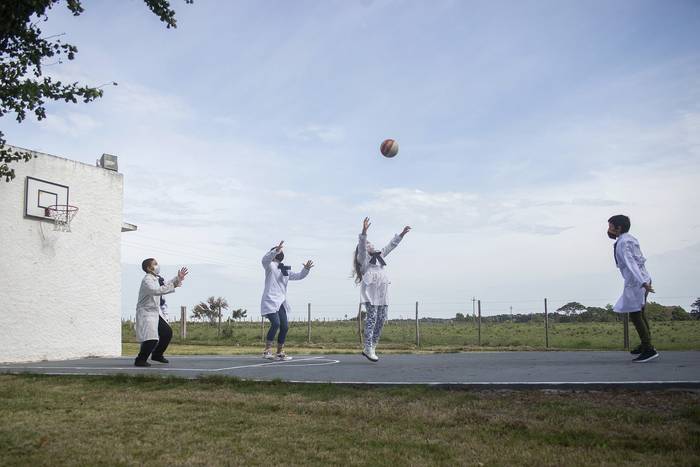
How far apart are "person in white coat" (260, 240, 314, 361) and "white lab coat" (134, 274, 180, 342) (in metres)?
2.02

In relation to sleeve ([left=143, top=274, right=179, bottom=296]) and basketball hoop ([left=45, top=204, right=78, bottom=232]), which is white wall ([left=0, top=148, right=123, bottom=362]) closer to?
basketball hoop ([left=45, top=204, right=78, bottom=232])

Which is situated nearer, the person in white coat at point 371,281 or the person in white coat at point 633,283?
the person in white coat at point 633,283

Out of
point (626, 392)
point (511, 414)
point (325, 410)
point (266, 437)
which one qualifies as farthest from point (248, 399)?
point (626, 392)

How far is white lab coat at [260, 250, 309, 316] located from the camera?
489 inches

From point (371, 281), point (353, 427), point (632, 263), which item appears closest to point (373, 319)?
point (371, 281)

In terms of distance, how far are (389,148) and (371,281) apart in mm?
2948

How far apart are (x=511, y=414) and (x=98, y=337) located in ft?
49.0

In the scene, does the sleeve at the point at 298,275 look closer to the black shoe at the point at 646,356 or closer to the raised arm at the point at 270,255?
the raised arm at the point at 270,255

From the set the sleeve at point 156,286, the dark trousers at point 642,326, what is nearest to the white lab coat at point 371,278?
the sleeve at point 156,286

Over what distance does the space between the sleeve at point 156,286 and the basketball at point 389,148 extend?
4.73 metres

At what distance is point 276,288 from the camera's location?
1251cm

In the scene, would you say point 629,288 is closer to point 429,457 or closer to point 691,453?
point 691,453

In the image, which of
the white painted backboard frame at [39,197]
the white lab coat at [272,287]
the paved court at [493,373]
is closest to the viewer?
the paved court at [493,373]

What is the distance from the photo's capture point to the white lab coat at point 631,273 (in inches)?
379
